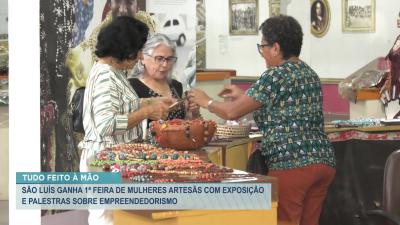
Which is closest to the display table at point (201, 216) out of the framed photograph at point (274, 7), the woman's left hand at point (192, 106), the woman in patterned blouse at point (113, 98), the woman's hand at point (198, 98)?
the woman in patterned blouse at point (113, 98)

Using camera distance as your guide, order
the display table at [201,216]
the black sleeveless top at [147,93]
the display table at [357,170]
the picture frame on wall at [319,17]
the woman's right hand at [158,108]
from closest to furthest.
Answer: the display table at [201,216] → the woman's right hand at [158,108] → the black sleeveless top at [147,93] → the display table at [357,170] → the picture frame on wall at [319,17]

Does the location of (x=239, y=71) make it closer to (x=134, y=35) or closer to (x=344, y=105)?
(x=344, y=105)

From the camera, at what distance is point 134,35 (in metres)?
3.79

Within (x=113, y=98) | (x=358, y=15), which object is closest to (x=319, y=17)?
(x=358, y=15)

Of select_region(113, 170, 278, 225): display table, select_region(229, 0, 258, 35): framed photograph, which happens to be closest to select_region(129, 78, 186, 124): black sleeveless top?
select_region(113, 170, 278, 225): display table

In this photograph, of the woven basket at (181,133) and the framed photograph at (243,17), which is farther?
the framed photograph at (243,17)

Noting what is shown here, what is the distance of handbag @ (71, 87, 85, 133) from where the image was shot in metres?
4.06

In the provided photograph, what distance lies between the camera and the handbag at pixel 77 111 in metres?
4.06

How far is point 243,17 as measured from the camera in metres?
9.79

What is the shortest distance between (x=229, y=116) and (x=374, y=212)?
32.3 inches

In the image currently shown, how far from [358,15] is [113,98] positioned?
5.59 m

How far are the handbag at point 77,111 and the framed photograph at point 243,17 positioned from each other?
578cm

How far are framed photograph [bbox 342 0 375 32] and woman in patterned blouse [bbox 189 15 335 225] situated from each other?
→ 484 centimetres

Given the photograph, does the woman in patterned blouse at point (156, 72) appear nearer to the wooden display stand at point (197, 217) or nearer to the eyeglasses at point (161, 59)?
the eyeglasses at point (161, 59)
